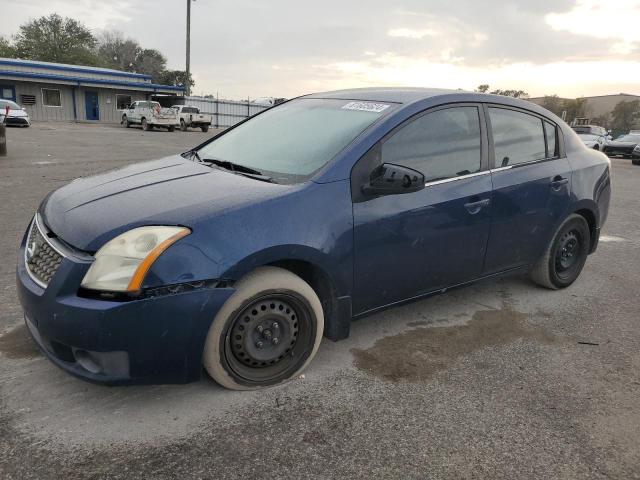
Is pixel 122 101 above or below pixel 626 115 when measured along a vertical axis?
below

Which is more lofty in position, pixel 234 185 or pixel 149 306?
pixel 234 185

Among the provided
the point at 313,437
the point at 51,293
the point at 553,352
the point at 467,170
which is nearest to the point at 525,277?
the point at 553,352

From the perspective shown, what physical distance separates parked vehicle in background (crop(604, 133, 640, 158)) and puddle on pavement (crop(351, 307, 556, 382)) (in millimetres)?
23547

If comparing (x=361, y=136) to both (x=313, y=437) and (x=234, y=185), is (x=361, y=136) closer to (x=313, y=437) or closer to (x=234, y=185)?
(x=234, y=185)

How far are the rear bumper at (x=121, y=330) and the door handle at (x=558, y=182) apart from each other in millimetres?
2798

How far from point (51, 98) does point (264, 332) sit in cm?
4029

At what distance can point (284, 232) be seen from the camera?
2.53 m

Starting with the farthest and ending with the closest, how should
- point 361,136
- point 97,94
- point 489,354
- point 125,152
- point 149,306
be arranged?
point 97,94
point 125,152
point 489,354
point 361,136
point 149,306

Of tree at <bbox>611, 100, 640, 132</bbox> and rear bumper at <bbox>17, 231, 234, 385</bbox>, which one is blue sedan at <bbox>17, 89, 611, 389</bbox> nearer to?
rear bumper at <bbox>17, 231, 234, 385</bbox>

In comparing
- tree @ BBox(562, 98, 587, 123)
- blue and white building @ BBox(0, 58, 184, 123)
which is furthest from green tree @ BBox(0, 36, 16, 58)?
tree @ BBox(562, 98, 587, 123)

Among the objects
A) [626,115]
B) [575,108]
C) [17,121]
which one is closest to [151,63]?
[17,121]

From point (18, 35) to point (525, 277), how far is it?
73.7 meters

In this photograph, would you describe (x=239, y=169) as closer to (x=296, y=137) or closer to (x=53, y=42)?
(x=296, y=137)

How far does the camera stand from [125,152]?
15.9 meters
